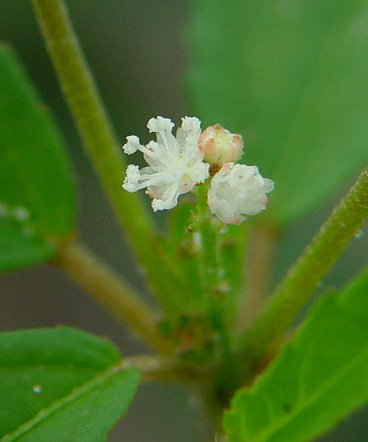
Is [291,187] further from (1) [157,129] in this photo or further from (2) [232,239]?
(1) [157,129]

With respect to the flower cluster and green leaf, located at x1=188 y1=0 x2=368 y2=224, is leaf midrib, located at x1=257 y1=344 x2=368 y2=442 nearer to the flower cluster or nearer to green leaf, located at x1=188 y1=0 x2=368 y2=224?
the flower cluster

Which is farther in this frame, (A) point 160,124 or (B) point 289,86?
(B) point 289,86

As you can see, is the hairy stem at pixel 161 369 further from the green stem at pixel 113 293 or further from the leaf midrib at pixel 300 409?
the leaf midrib at pixel 300 409

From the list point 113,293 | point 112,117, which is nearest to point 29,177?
point 113,293

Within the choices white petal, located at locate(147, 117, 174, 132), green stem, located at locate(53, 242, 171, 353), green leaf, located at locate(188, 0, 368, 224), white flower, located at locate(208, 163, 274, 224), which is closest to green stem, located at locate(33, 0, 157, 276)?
green stem, located at locate(53, 242, 171, 353)

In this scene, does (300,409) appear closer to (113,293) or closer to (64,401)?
(64,401)

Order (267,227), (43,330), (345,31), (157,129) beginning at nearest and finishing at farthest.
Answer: (157,129) → (43,330) → (267,227) → (345,31)

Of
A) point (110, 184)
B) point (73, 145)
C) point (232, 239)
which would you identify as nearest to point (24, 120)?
point (110, 184)
